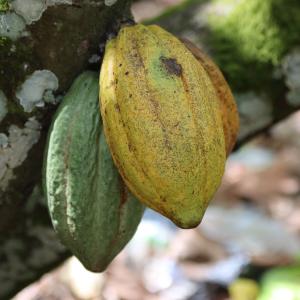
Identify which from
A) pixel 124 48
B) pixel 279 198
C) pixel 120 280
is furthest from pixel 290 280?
pixel 124 48

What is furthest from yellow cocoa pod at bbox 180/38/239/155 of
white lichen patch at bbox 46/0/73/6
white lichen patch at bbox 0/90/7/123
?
white lichen patch at bbox 0/90/7/123

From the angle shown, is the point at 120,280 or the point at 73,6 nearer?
the point at 73,6

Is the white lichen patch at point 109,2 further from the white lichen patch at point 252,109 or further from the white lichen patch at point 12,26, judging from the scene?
the white lichen patch at point 252,109

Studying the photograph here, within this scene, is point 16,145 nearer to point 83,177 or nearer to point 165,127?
point 83,177

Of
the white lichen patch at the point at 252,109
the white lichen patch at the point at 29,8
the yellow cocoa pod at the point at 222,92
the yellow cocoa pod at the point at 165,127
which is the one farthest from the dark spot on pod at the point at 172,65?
the white lichen patch at the point at 252,109

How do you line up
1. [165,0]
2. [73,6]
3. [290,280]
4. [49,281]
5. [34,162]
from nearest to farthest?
[73,6] < [34,162] < [290,280] < [49,281] < [165,0]

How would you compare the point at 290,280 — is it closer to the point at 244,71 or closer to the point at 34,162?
the point at 244,71

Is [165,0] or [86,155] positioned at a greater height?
[86,155]
